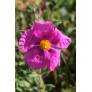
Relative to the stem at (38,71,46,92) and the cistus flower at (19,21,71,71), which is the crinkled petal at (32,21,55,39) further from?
the stem at (38,71,46,92)

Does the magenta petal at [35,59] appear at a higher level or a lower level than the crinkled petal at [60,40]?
lower

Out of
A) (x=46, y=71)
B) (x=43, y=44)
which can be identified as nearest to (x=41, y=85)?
(x=46, y=71)

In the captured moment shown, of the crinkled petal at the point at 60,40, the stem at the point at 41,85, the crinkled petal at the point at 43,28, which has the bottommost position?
the stem at the point at 41,85

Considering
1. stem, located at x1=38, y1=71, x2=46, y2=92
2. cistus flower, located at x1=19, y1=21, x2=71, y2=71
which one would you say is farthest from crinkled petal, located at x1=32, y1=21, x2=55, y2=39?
stem, located at x1=38, y1=71, x2=46, y2=92

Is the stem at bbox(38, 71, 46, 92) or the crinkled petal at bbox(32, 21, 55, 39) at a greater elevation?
the crinkled petal at bbox(32, 21, 55, 39)

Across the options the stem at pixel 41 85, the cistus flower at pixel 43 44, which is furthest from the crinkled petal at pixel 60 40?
the stem at pixel 41 85

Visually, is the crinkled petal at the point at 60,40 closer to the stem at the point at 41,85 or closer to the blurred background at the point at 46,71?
the blurred background at the point at 46,71
